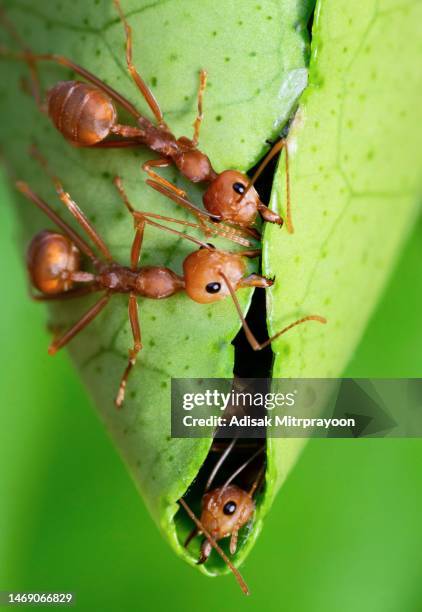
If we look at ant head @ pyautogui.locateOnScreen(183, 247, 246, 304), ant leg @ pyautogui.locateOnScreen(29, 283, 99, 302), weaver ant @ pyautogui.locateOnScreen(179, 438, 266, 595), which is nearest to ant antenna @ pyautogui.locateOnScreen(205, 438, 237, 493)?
weaver ant @ pyautogui.locateOnScreen(179, 438, 266, 595)

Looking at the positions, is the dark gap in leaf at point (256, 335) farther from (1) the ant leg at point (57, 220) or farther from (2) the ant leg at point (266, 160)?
(1) the ant leg at point (57, 220)

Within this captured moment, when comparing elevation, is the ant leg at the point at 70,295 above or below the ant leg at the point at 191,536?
above

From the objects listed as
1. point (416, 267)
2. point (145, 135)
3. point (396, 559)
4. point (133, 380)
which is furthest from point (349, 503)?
point (145, 135)

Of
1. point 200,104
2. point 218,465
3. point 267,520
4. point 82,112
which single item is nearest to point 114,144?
point 82,112

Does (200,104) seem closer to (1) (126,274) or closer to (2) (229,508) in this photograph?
(1) (126,274)

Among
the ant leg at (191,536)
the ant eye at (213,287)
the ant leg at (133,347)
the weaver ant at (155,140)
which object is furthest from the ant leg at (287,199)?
the ant leg at (191,536)

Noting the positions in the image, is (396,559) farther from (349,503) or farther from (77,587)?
(77,587)
